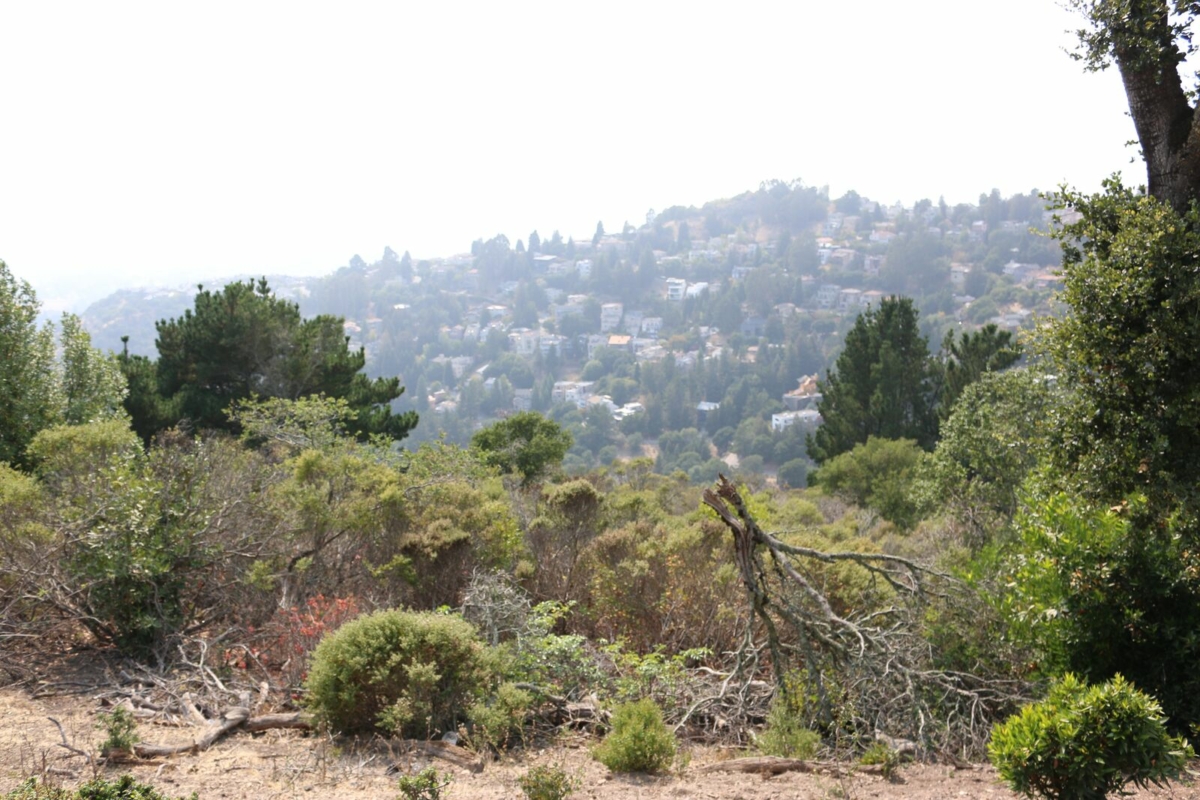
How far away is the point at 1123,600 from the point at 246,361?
19.5 metres

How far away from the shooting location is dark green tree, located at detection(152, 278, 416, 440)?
63.3 feet

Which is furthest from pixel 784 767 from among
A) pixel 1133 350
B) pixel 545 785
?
pixel 1133 350

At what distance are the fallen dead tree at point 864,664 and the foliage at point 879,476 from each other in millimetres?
14819

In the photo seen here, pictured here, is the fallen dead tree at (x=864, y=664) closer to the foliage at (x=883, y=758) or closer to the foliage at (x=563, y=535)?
the foliage at (x=883, y=758)

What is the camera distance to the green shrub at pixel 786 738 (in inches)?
187


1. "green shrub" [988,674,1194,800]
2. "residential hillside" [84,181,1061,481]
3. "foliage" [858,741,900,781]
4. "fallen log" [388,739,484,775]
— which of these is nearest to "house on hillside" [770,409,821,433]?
"residential hillside" [84,181,1061,481]

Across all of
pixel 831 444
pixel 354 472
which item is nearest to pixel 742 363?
pixel 831 444

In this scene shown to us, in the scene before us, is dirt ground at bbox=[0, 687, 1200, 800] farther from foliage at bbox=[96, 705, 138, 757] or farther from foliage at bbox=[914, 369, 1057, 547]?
foliage at bbox=[914, 369, 1057, 547]

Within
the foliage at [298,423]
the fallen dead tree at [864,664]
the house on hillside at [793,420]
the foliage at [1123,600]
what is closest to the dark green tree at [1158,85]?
the foliage at [1123,600]

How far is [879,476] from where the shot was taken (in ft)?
74.1

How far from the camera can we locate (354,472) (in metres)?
8.22

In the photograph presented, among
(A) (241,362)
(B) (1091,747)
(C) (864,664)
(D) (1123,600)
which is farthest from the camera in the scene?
(A) (241,362)

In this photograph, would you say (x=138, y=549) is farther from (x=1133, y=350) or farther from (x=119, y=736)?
(x=1133, y=350)

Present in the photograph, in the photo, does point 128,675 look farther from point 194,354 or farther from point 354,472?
point 194,354
